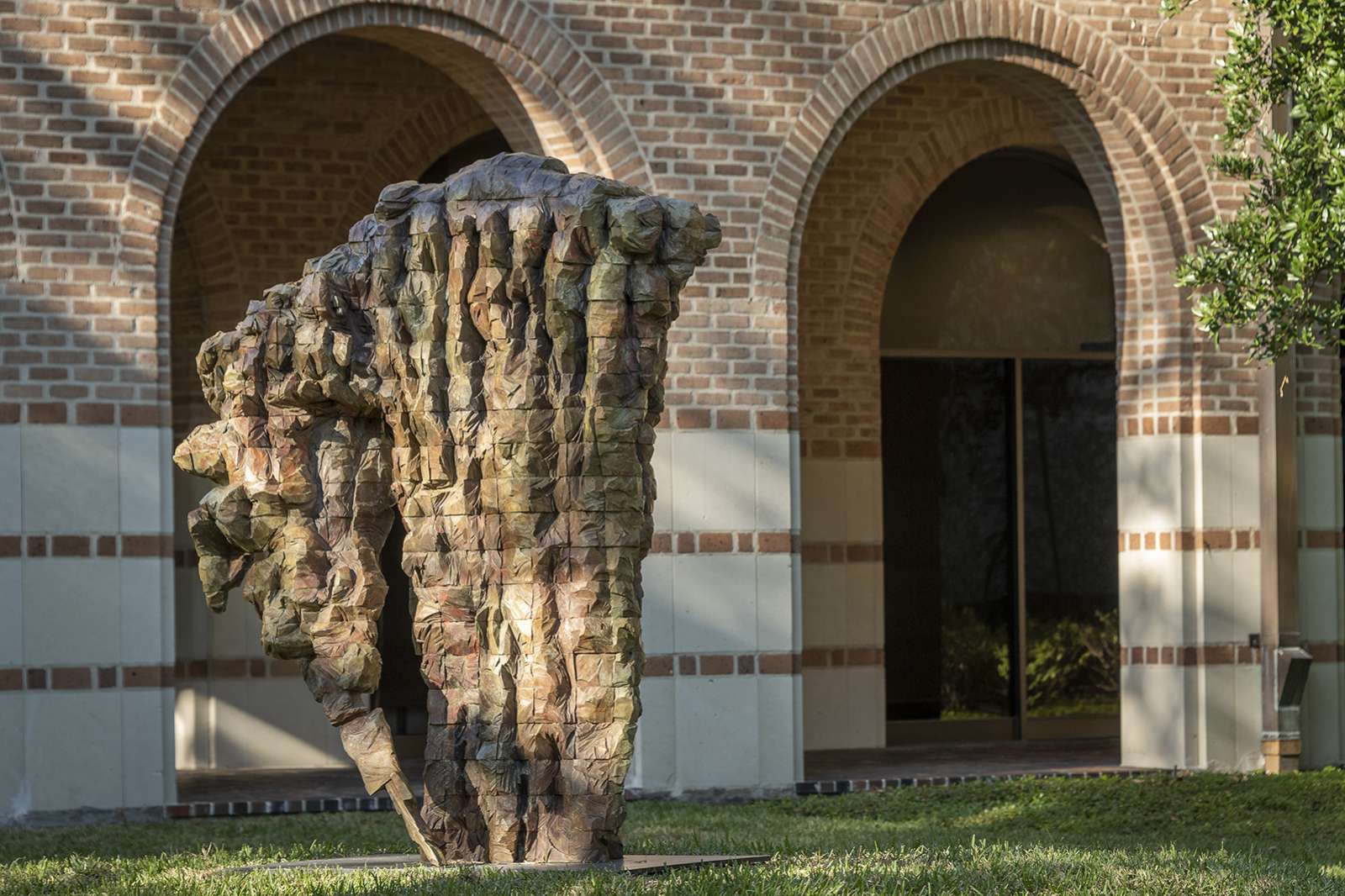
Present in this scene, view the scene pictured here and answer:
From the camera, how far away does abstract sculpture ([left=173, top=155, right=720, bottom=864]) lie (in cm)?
675

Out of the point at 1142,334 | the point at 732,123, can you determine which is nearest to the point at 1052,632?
the point at 1142,334

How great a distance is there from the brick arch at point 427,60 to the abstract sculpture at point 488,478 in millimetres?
4702

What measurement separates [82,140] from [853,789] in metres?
6.15

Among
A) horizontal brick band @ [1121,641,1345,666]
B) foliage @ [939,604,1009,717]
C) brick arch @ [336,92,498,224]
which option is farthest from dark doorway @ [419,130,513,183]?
horizontal brick band @ [1121,641,1345,666]

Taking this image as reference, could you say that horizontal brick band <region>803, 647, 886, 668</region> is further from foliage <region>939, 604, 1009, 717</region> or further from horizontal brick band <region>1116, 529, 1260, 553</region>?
horizontal brick band <region>1116, 529, 1260, 553</region>

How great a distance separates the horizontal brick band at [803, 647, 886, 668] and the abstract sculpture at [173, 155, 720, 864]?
909 centimetres

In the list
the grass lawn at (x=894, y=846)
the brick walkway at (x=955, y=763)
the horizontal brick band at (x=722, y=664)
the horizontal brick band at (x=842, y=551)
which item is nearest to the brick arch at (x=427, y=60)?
the horizontal brick band at (x=722, y=664)

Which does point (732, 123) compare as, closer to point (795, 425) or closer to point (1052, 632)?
point (795, 425)

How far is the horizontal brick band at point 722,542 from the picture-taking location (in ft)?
40.7

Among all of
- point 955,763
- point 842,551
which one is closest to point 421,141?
point 842,551

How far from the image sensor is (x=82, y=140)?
11.4 meters

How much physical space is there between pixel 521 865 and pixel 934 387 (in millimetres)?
10351

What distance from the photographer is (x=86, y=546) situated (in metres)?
11.4

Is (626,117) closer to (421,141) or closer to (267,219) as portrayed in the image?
(421,141)
